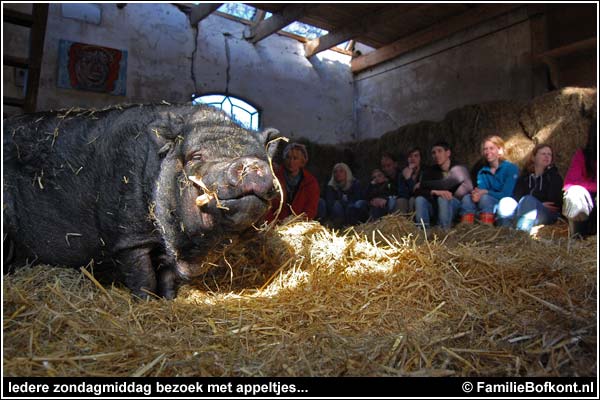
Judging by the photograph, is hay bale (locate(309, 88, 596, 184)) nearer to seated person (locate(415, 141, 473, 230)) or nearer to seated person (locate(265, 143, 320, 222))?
seated person (locate(415, 141, 473, 230))

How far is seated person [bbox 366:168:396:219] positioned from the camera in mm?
7117

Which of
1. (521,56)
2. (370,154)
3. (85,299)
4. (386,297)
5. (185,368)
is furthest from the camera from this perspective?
(370,154)

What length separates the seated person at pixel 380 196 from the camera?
7117 mm

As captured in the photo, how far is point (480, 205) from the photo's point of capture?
20.3 ft

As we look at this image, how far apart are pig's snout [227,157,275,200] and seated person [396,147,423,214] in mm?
4366

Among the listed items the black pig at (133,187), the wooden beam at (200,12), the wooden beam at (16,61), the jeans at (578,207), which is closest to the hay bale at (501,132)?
the jeans at (578,207)

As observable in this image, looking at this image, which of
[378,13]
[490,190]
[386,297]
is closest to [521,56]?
[378,13]

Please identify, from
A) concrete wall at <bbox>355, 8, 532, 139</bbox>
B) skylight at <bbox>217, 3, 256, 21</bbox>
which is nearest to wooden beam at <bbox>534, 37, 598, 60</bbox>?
concrete wall at <bbox>355, 8, 532, 139</bbox>

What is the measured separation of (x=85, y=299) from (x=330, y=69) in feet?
33.2

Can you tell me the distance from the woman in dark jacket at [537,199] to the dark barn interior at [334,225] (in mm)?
201

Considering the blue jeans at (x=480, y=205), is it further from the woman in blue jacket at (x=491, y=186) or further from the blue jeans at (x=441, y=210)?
the blue jeans at (x=441, y=210)

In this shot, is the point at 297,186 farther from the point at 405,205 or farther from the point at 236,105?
the point at 236,105

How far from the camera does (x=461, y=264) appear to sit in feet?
10.7

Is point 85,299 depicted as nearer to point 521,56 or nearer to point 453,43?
point 521,56
